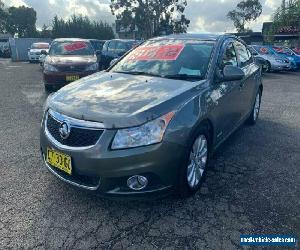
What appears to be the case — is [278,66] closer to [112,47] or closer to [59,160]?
[112,47]

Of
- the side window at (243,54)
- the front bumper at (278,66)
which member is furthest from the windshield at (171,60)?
the front bumper at (278,66)

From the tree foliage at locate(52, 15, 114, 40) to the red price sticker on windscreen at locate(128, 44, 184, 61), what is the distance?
40724 mm

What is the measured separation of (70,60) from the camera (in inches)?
359

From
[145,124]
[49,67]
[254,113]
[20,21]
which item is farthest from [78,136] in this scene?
[20,21]

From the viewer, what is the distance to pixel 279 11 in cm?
2352

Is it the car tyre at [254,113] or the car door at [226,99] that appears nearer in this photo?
the car door at [226,99]

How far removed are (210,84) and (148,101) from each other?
36.8 inches

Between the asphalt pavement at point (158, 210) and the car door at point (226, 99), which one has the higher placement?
the car door at point (226, 99)

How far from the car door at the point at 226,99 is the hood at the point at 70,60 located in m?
5.56

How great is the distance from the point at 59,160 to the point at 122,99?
2.77ft

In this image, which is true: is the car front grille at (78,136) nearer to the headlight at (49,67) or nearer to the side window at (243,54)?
the side window at (243,54)

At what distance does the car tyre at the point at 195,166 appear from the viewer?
9.95 ft

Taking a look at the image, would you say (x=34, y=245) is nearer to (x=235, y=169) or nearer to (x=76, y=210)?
(x=76, y=210)

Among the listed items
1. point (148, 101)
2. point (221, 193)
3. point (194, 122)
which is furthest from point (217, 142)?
point (148, 101)
